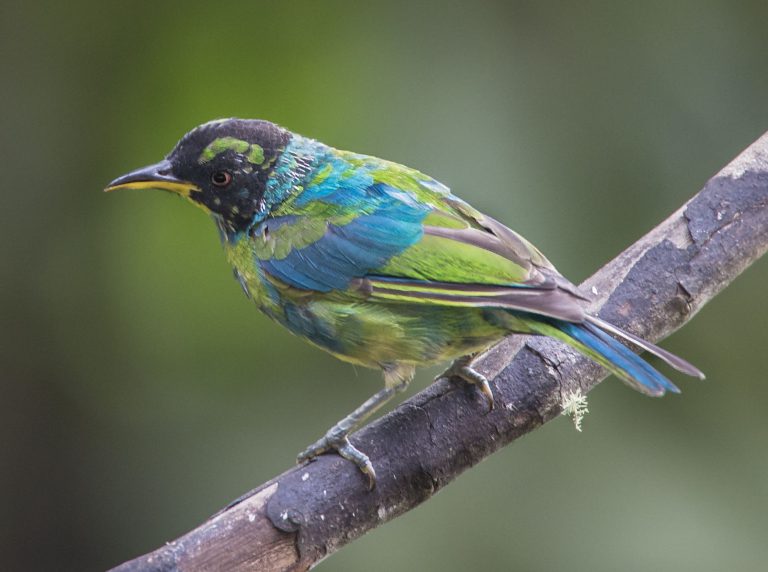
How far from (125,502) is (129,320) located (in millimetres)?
728

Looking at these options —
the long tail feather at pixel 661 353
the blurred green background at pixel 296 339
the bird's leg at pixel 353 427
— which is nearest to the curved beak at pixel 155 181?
the blurred green background at pixel 296 339

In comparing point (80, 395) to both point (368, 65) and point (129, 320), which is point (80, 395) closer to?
point (129, 320)

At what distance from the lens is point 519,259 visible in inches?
141

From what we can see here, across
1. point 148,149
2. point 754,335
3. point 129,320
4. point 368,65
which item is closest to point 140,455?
point 129,320

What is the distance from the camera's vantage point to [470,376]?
384 centimetres

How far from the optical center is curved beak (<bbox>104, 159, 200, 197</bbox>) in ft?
13.2

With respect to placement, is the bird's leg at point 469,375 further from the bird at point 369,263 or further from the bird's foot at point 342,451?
the bird's foot at point 342,451

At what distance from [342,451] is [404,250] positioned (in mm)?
641

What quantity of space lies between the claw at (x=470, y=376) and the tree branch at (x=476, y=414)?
0.10 ft

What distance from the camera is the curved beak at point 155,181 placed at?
4023mm

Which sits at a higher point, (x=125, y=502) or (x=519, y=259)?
(x=519, y=259)

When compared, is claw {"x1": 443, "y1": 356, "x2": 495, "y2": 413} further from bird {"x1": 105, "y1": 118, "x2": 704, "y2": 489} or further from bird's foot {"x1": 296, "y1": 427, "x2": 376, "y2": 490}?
bird's foot {"x1": 296, "y1": 427, "x2": 376, "y2": 490}

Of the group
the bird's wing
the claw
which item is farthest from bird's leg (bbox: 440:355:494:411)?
the bird's wing

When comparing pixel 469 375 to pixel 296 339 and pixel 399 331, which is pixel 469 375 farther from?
pixel 296 339
